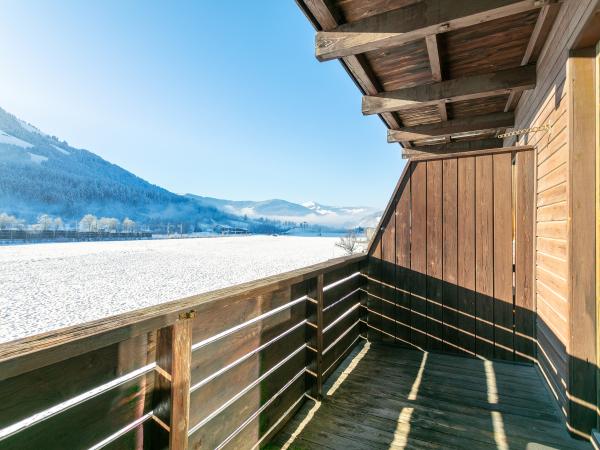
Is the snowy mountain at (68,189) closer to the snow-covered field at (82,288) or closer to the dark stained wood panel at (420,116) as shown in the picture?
the snow-covered field at (82,288)

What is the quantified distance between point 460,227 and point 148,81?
95.7 feet

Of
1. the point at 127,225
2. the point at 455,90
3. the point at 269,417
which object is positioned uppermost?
the point at 455,90

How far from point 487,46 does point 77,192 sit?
103 meters

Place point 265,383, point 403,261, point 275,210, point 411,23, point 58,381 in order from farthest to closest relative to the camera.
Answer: point 275,210 < point 403,261 < point 411,23 < point 265,383 < point 58,381

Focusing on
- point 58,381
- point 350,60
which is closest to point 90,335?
point 58,381

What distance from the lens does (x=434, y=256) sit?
2.83m

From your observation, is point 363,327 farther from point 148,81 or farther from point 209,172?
point 209,172

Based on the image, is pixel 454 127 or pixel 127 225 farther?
pixel 127 225

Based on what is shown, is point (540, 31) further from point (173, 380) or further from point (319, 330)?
point (173, 380)

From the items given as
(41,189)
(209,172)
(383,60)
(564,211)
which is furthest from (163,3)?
(41,189)

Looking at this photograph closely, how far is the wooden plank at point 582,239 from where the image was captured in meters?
1.55

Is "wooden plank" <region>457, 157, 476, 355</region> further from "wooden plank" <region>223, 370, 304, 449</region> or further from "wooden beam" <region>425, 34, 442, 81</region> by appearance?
"wooden plank" <region>223, 370, 304, 449</region>

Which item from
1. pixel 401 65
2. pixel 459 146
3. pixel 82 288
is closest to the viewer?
pixel 401 65

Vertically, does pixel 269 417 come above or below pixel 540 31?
below
